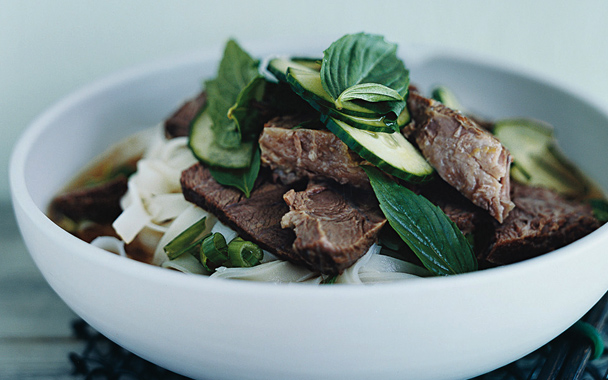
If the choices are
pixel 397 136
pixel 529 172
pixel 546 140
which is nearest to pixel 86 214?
pixel 397 136

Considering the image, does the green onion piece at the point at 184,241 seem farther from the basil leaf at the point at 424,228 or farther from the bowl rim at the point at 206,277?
the basil leaf at the point at 424,228

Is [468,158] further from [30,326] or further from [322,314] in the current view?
[30,326]

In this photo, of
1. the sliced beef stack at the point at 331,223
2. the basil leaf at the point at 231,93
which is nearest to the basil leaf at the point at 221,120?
the basil leaf at the point at 231,93

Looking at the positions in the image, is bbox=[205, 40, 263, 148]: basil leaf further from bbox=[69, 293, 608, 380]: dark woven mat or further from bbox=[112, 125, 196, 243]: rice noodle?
bbox=[69, 293, 608, 380]: dark woven mat

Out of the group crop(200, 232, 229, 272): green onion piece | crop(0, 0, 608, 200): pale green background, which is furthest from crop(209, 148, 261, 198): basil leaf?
crop(0, 0, 608, 200): pale green background

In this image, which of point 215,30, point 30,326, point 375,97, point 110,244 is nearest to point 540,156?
point 375,97
